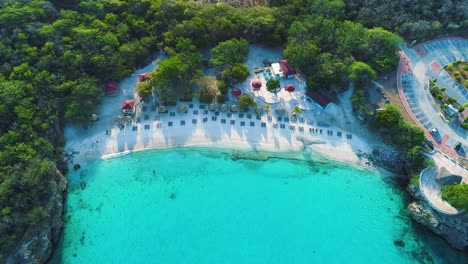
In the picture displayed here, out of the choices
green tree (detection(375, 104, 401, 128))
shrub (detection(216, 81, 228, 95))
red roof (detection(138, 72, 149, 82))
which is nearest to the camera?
green tree (detection(375, 104, 401, 128))

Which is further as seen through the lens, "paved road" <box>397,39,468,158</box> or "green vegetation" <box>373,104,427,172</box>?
"paved road" <box>397,39,468,158</box>

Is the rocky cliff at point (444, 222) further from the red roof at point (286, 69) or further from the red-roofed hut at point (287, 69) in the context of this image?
the red roof at point (286, 69)

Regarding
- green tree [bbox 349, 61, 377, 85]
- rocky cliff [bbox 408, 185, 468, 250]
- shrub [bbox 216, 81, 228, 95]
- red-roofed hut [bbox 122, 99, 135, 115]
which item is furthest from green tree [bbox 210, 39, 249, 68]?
rocky cliff [bbox 408, 185, 468, 250]

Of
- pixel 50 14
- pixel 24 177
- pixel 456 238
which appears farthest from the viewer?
pixel 50 14

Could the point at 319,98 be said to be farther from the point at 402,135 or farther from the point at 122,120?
the point at 122,120

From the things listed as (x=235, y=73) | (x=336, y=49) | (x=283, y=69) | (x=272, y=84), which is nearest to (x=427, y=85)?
(x=336, y=49)

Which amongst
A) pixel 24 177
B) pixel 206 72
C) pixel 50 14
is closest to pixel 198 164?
pixel 206 72

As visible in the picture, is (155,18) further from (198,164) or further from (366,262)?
(366,262)

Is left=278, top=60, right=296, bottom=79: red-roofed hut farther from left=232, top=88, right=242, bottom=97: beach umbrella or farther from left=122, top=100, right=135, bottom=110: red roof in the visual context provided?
left=122, top=100, right=135, bottom=110: red roof
